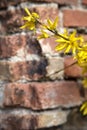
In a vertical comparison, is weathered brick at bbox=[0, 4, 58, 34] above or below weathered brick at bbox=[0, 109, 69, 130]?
above

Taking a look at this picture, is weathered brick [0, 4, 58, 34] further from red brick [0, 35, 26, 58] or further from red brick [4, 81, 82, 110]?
red brick [4, 81, 82, 110]

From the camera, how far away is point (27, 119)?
0.90 metres

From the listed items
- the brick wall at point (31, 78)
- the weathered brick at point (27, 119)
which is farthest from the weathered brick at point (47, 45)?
the weathered brick at point (27, 119)

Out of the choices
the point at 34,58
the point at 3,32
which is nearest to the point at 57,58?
the point at 34,58

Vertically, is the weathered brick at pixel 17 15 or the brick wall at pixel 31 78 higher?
the weathered brick at pixel 17 15

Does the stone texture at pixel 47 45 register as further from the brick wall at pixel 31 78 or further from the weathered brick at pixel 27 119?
the weathered brick at pixel 27 119

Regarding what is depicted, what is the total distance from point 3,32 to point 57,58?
168 millimetres

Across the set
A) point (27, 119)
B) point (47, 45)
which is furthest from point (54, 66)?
point (27, 119)

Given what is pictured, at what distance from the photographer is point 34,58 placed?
36.5 inches

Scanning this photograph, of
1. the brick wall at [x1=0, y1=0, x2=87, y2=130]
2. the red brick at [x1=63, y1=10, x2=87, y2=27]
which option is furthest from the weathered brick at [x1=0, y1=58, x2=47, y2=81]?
the red brick at [x1=63, y1=10, x2=87, y2=27]

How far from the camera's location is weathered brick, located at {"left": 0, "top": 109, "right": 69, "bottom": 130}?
35.5 inches

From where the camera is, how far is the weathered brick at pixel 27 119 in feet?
2.96

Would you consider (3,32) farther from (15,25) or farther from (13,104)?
(13,104)

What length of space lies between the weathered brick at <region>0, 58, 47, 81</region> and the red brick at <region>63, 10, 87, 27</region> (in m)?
0.15
